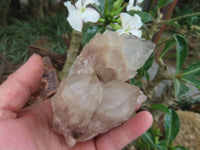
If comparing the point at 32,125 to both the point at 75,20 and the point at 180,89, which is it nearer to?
the point at 75,20

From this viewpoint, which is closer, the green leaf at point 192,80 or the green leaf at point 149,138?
the green leaf at point 192,80

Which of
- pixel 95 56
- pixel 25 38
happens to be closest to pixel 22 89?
pixel 95 56

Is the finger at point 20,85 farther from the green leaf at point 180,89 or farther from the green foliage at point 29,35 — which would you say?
the green foliage at point 29,35

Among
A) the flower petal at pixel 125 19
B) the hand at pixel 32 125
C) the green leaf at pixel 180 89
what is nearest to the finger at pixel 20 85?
the hand at pixel 32 125

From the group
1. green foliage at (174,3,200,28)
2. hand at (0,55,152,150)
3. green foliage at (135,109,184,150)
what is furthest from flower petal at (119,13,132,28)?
green foliage at (174,3,200,28)

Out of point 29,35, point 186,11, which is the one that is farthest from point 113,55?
point 186,11
